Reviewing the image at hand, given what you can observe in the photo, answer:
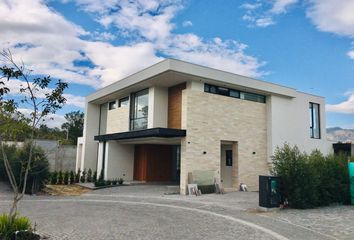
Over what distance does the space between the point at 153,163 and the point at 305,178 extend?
1286 centimetres

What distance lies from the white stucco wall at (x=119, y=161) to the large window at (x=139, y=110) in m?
2.42

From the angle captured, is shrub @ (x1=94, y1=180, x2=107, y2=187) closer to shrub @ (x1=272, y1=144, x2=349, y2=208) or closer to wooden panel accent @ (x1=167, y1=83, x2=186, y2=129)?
wooden panel accent @ (x1=167, y1=83, x2=186, y2=129)

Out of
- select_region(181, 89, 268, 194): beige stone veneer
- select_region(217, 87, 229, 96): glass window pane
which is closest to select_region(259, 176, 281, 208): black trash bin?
select_region(181, 89, 268, 194): beige stone veneer

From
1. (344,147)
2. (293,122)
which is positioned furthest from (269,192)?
(344,147)

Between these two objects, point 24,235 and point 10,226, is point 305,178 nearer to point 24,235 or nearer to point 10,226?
point 24,235

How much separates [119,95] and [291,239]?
1745 cm

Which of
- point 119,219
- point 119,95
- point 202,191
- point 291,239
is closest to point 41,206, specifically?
point 119,219

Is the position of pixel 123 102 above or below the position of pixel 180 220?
above

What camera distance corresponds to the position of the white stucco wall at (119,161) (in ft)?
72.2

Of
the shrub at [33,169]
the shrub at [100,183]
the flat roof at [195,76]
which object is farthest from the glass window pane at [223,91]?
the shrub at [33,169]

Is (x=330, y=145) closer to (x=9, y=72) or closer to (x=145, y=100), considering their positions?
(x=145, y=100)

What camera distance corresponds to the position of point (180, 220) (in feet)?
31.4

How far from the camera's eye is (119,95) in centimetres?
2280

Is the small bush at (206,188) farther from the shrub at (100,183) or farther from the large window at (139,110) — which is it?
the shrub at (100,183)
